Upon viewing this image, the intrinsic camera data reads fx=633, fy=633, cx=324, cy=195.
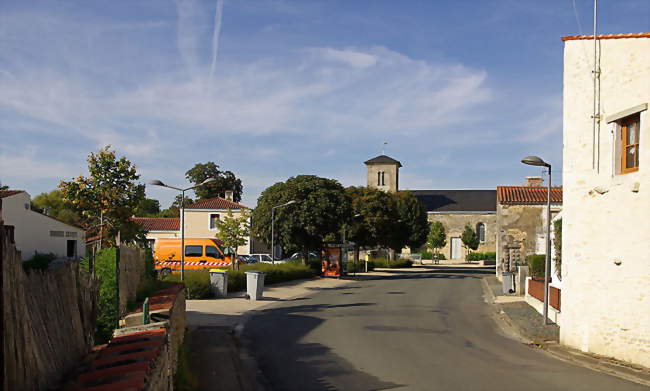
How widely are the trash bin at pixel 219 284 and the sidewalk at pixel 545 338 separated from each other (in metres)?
10.2

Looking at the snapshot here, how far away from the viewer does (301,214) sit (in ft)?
131

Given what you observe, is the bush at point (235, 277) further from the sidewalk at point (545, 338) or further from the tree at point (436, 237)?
the tree at point (436, 237)

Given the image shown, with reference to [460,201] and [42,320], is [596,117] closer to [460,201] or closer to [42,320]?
[42,320]

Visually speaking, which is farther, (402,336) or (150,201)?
(150,201)

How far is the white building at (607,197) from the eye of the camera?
11.6m

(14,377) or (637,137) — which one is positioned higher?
(637,137)

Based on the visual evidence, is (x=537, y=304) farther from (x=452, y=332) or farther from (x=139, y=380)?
(x=139, y=380)

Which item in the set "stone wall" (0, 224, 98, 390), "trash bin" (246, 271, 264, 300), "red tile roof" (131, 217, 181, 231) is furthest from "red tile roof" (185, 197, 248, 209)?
"stone wall" (0, 224, 98, 390)

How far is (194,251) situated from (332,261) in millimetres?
10865

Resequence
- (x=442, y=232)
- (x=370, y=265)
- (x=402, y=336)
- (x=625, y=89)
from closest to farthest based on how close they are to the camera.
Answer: (x=625, y=89) → (x=402, y=336) → (x=370, y=265) → (x=442, y=232)

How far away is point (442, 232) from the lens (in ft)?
276

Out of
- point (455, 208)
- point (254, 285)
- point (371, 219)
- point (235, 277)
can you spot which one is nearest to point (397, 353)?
point (254, 285)

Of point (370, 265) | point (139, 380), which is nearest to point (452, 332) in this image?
point (139, 380)

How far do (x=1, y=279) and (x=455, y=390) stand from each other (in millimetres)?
6852
